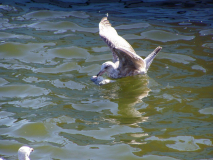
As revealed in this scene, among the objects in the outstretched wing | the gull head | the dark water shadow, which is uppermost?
the outstretched wing

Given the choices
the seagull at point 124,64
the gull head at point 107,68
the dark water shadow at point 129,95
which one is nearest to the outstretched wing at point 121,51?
the seagull at point 124,64

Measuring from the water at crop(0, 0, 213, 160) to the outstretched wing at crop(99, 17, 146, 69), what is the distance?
336 mm

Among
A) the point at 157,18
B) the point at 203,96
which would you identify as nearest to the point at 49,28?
the point at 157,18

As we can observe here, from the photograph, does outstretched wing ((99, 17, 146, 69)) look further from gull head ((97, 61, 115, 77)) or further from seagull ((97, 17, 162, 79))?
gull head ((97, 61, 115, 77))

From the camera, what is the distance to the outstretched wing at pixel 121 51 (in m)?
6.87

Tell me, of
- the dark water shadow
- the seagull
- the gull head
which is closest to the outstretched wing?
the seagull

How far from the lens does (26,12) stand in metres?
11.7

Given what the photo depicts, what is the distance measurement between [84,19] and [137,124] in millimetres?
6658

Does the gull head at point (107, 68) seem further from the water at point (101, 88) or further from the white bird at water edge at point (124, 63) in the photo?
the water at point (101, 88)

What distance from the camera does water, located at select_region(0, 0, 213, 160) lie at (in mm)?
4691

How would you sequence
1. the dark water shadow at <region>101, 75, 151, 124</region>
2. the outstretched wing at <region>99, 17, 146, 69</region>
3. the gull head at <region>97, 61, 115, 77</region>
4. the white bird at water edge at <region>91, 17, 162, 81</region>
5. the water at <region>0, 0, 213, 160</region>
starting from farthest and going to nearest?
the gull head at <region>97, 61, 115, 77</region> < the white bird at water edge at <region>91, 17, 162, 81</region> < the outstretched wing at <region>99, 17, 146, 69</region> < the dark water shadow at <region>101, 75, 151, 124</region> < the water at <region>0, 0, 213, 160</region>

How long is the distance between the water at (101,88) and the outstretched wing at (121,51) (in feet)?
1.10

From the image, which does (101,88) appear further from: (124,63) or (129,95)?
(124,63)

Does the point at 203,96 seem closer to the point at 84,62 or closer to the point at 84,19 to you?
the point at 84,62
